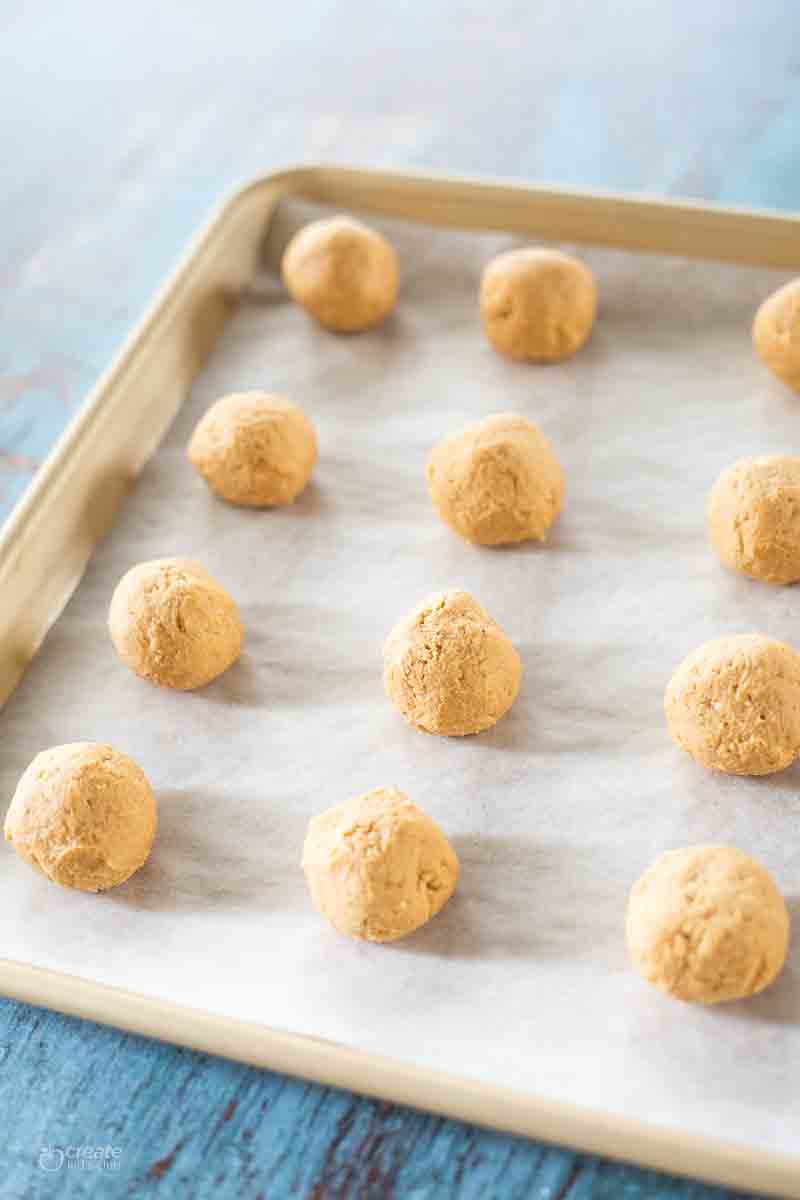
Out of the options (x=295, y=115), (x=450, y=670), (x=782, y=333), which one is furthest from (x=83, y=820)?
(x=295, y=115)

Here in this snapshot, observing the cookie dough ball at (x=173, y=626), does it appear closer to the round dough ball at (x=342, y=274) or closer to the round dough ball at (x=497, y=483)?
the round dough ball at (x=497, y=483)

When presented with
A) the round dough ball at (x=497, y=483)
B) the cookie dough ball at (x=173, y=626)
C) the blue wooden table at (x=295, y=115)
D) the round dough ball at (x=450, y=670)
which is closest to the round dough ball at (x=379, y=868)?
the round dough ball at (x=450, y=670)

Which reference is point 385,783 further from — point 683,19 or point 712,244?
point 683,19

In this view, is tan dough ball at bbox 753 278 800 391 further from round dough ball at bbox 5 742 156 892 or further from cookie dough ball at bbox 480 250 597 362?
round dough ball at bbox 5 742 156 892

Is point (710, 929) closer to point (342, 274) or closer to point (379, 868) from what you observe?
point (379, 868)

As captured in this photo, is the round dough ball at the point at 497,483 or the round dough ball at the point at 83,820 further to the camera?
the round dough ball at the point at 497,483

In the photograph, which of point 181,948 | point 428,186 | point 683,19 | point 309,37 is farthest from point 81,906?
point 683,19
